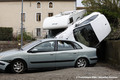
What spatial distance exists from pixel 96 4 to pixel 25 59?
21.4 meters

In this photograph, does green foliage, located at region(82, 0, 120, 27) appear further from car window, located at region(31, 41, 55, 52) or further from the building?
the building

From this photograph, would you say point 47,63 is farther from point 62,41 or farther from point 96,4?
point 96,4

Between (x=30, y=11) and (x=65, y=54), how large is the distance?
33.6 meters

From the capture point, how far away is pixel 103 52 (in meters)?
14.0

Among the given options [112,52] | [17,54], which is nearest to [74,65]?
[17,54]

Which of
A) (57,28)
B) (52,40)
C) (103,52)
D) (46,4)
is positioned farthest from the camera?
(46,4)

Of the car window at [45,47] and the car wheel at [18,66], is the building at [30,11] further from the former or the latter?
the car wheel at [18,66]

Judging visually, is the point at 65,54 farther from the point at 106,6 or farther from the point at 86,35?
the point at 106,6

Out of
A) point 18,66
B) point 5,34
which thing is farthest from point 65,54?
point 5,34

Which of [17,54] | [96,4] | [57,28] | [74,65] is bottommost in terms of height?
[74,65]

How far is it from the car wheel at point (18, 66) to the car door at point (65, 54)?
142 centimetres

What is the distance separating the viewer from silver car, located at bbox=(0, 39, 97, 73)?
8.44 meters

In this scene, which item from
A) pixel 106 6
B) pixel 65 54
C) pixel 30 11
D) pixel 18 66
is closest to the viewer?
pixel 18 66

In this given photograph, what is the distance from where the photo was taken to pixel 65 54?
9.16 m
